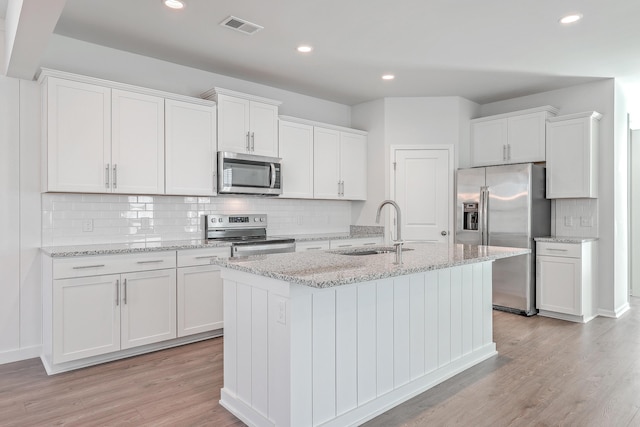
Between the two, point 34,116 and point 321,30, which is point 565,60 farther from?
point 34,116

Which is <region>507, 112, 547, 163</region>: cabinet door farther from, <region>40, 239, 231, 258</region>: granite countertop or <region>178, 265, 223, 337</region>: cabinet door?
<region>178, 265, 223, 337</region>: cabinet door

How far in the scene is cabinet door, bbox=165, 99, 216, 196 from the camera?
3779mm

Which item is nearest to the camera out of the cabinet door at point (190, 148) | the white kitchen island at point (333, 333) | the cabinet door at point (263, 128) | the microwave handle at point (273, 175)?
the white kitchen island at point (333, 333)

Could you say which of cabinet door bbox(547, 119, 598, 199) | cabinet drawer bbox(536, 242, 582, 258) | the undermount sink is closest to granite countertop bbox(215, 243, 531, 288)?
the undermount sink

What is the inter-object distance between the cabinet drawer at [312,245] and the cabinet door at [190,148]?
1.06 meters

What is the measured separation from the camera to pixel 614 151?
4.55 m

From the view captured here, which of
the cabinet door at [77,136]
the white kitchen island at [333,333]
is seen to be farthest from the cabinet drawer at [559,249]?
the cabinet door at [77,136]

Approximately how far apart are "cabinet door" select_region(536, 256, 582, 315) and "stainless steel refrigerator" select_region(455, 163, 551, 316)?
9 cm

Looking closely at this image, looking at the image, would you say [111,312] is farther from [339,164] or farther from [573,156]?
[573,156]

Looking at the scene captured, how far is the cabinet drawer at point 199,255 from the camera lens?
3574 millimetres

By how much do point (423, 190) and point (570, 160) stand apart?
1656 mm

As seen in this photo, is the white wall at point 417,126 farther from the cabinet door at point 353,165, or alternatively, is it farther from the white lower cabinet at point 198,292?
the white lower cabinet at point 198,292

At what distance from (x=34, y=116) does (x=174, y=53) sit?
129 centimetres

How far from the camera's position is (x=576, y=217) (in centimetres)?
480
